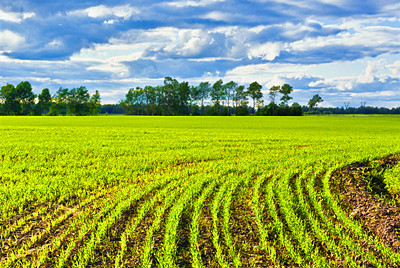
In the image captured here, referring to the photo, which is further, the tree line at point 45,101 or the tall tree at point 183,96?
the tall tree at point 183,96

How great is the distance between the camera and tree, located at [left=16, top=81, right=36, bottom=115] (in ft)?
392

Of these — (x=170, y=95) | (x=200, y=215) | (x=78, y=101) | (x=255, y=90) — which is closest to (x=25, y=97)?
(x=78, y=101)

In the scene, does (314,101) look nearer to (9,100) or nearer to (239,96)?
(239,96)

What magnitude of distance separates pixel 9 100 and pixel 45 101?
13.9m

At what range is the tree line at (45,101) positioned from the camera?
11569cm

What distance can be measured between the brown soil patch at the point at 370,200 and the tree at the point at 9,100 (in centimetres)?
12922

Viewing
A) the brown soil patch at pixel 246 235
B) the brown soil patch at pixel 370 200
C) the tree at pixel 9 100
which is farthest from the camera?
the tree at pixel 9 100

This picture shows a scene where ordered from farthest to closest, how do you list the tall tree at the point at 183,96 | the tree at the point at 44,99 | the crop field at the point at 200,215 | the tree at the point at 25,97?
the tall tree at the point at 183,96
the tree at the point at 44,99
the tree at the point at 25,97
the crop field at the point at 200,215

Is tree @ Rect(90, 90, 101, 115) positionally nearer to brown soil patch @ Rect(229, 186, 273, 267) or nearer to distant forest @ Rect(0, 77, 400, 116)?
distant forest @ Rect(0, 77, 400, 116)

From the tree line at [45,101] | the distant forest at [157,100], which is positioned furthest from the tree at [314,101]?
the tree line at [45,101]

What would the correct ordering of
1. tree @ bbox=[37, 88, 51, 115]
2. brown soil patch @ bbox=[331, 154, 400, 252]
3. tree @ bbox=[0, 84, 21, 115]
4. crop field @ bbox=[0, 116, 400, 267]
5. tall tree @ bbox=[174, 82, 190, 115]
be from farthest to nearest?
tall tree @ bbox=[174, 82, 190, 115], tree @ bbox=[37, 88, 51, 115], tree @ bbox=[0, 84, 21, 115], brown soil patch @ bbox=[331, 154, 400, 252], crop field @ bbox=[0, 116, 400, 267]

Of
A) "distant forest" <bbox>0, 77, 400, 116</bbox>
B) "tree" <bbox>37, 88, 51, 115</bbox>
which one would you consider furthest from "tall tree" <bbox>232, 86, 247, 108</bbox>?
"tree" <bbox>37, 88, 51, 115</bbox>

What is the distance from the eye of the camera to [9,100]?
115562mm

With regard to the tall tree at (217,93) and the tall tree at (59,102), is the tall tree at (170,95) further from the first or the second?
the tall tree at (59,102)
